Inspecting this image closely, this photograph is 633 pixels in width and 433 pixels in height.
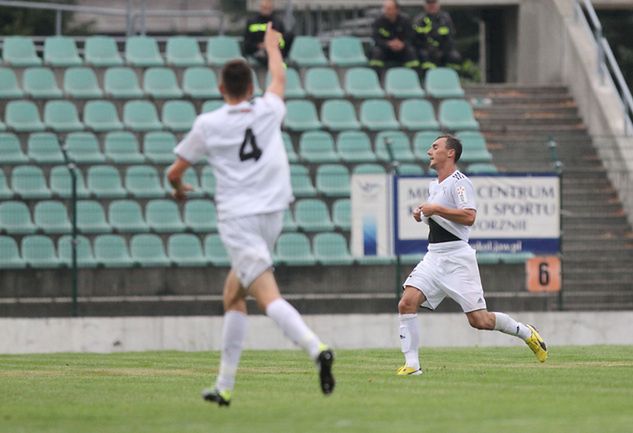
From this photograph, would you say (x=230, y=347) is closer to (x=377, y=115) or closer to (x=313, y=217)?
(x=313, y=217)

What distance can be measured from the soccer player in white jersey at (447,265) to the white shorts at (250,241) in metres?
3.42

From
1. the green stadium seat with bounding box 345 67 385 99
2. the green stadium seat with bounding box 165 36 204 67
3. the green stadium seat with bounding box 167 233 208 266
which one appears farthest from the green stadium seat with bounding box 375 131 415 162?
the green stadium seat with bounding box 165 36 204 67

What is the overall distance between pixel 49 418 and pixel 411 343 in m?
4.59

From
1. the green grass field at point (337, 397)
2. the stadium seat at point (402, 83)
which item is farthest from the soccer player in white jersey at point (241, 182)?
the stadium seat at point (402, 83)

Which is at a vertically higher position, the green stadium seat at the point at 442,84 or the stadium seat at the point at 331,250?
the green stadium seat at the point at 442,84

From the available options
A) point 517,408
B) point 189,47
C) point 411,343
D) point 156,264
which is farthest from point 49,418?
point 189,47

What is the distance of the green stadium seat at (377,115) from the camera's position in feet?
88.7

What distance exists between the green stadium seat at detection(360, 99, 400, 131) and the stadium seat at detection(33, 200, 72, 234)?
18.0 feet

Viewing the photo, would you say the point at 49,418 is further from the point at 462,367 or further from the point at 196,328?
the point at 196,328

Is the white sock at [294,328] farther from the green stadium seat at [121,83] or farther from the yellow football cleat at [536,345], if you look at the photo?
the green stadium seat at [121,83]

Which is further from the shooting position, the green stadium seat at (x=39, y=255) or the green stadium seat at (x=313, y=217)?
the green stadium seat at (x=313, y=217)

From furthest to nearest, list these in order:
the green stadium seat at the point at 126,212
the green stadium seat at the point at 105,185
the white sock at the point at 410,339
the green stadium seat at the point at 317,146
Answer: the green stadium seat at the point at 317,146 < the green stadium seat at the point at 105,185 < the green stadium seat at the point at 126,212 < the white sock at the point at 410,339

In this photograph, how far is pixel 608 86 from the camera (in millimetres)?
29328

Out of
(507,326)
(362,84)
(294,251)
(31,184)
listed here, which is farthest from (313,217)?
(507,326)
